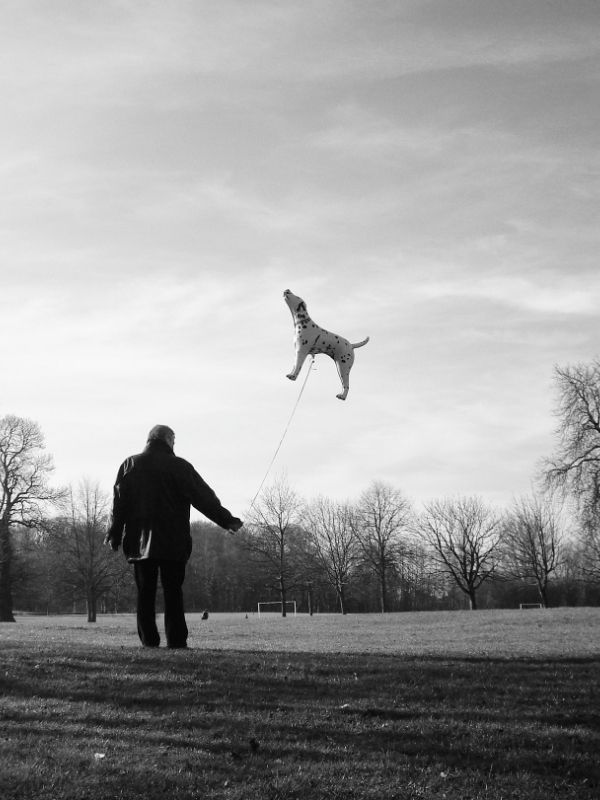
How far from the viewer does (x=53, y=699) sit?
8.20 metres

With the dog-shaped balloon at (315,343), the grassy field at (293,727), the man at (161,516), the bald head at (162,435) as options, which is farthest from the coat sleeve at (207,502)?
the dog-shaped balloon at (315,343)

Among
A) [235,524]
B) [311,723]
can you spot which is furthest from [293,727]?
[235,524]

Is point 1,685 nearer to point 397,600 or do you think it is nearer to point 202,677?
point 202,677

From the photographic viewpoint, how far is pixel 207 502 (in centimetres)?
1184

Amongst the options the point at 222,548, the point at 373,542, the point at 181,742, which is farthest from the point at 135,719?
the point at 222,548

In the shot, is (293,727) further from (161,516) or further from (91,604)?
(91,604)

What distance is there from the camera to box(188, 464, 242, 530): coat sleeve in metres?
11.8

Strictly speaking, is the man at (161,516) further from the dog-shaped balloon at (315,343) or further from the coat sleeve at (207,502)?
the dog-shaped balloon at (315,343)

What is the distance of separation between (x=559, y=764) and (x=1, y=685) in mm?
6009

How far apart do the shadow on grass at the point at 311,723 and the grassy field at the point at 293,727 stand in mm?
20

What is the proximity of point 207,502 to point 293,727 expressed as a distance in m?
5.19

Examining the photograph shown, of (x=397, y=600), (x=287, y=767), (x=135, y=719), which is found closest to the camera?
(x=287, y=767)

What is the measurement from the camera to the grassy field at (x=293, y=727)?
5.59 metres

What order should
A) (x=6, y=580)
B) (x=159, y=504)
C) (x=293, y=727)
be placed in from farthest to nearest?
(x=6, y=580), (x=159, y=504), (x=293, y=727)
